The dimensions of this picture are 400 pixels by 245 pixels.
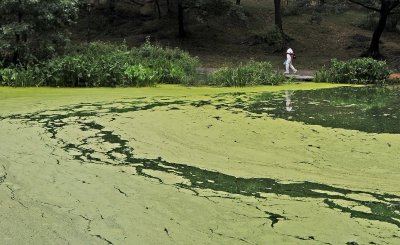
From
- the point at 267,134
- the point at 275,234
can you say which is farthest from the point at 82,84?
the point at 275,234

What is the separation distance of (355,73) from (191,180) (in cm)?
1263

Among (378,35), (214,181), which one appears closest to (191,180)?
(214,181)

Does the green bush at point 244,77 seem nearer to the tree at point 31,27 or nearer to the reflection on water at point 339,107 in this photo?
the reflection on water at point 339,107

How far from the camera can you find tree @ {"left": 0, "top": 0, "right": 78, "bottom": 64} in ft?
48.3

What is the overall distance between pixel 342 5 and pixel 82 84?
45.3 feet

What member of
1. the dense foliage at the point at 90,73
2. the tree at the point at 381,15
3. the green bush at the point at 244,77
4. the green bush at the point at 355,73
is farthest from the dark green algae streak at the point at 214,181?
the tree at the point at 381,15

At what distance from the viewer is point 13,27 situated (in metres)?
14.6

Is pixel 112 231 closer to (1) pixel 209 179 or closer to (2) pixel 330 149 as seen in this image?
(1) pixel 209 179

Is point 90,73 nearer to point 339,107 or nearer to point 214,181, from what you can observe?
point 339,107

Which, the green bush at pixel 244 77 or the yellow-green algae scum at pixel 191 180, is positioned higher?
the green bush at pixel 244 77

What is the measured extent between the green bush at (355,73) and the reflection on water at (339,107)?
2.31 m

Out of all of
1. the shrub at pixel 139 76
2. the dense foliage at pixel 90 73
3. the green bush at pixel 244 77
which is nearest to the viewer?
the dense foliage at pixel 90 73

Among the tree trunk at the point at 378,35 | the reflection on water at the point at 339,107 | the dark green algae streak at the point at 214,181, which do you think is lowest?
the dark green algae streak at the point at 214,181

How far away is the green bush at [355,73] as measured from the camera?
646 inches
